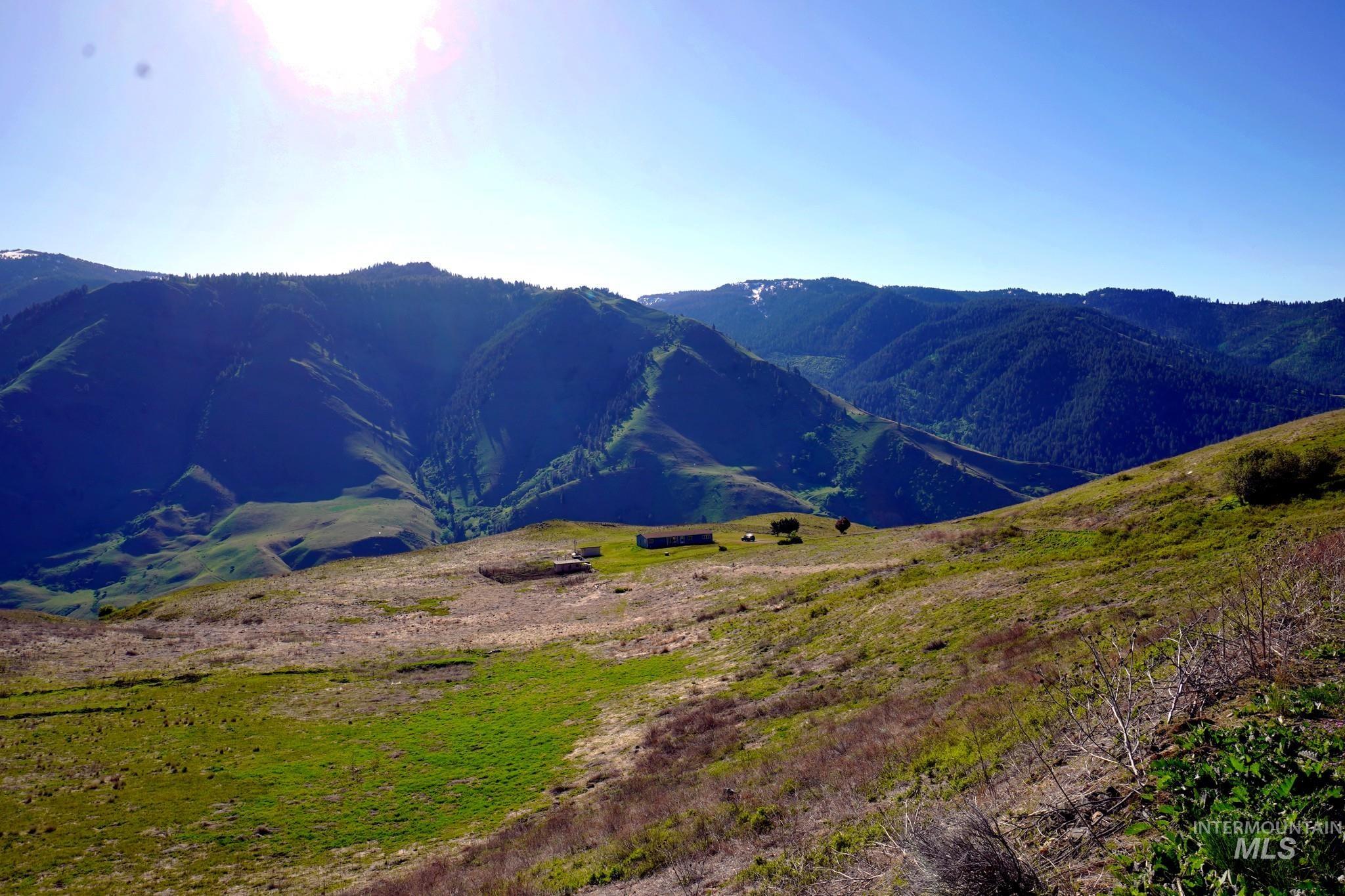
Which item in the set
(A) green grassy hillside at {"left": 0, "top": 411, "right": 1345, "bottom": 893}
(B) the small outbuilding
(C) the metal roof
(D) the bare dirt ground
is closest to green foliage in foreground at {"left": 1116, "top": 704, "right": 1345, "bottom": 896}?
(A) green grassy hillside at {"left": 0, "top": 411, "right": 1345, "bottom": 893}

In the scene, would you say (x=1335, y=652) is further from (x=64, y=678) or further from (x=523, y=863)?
(x=64, y=678)

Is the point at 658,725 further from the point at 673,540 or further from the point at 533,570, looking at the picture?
the point at 673,540

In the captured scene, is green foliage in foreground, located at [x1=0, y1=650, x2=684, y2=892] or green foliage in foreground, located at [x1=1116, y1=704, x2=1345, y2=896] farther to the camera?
green foliage in foreground, located at [x1=0, y1=650, x2=684, y2=892]

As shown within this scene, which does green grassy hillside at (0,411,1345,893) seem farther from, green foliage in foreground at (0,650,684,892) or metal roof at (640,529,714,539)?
metal roof at (640,529,714,539)

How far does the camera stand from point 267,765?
1076 inches

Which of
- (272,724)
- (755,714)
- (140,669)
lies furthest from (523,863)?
(140,669)

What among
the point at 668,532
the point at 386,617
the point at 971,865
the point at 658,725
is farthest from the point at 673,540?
the point at 971,865

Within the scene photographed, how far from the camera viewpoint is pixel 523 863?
55.0ft

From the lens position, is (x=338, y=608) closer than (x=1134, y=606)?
No

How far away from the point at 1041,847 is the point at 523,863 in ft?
42.6

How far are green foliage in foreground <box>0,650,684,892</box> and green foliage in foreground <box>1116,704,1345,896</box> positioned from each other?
20241mm

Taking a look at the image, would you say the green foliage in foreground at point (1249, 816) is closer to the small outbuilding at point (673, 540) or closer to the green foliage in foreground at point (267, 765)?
the green foliage in foreground at point (267, 765)

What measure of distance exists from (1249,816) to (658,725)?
22.3 m

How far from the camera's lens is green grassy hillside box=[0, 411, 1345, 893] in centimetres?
1401
